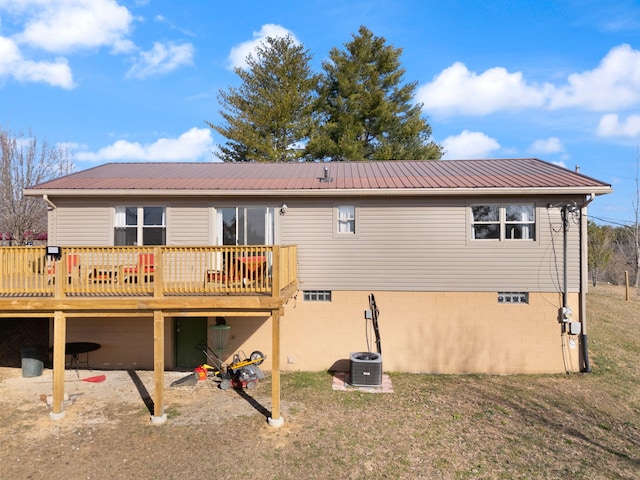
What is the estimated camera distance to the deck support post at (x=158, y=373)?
7.17 metres

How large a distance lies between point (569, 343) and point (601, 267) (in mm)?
25952

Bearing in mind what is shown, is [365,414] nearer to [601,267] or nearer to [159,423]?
[159,423]

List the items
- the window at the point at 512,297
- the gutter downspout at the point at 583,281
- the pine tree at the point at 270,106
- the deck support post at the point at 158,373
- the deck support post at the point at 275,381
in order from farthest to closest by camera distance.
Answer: the pine tree at the point at 270,106, the window at the point at 512,297, the gutter downspout at the point at 583,281, the deck support post at the point at 158,373, the deck support post at the point at 275,381

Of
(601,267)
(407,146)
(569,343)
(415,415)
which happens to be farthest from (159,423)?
(601,267)

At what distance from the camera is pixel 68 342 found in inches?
405

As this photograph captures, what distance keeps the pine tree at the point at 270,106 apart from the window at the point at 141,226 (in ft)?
40.8

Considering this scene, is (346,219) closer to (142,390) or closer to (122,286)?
(122,286)

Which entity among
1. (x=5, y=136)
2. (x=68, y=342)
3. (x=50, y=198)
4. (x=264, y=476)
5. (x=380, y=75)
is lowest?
(x=264, y=476)

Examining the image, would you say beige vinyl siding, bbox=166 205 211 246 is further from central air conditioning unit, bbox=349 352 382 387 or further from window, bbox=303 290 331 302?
central air conditioning unit, bbox=349 352 382 387

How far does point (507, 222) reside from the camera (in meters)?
9.88

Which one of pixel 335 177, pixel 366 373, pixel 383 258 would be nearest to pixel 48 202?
pixel 335 177

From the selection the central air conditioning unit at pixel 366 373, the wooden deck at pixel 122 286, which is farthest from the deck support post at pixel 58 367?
the central air conditioning unit at pixel 366 373

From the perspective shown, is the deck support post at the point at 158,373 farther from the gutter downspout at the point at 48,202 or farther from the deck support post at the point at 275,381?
the gutter downspout at the point at 48,202

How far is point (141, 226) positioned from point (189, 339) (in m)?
3.44
